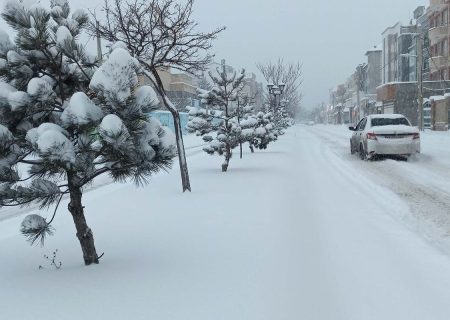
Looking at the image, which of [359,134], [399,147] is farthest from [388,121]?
[399,147]

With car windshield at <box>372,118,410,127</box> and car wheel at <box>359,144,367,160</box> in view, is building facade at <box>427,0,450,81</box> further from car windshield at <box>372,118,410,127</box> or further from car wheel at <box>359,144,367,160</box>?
car wheel at <box>359,144,367,160</box>

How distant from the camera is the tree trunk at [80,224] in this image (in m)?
4.38

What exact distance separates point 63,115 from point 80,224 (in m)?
1.08

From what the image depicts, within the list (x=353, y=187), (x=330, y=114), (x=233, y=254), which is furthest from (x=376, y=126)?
(x=330, y=114)

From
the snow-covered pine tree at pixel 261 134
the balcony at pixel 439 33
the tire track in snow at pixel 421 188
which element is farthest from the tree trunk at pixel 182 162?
the balcony at pixel 439 33

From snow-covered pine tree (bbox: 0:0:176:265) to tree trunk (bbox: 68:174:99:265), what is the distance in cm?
1

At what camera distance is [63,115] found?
12.7ft

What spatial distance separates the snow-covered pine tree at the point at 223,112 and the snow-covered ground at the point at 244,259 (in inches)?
154

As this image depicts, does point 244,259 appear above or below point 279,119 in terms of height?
above

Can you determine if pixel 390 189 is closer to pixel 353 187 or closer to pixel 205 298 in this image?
pixel 353 187

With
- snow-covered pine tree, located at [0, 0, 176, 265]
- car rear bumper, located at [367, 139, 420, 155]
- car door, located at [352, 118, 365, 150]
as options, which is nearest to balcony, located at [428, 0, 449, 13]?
car door, located at [352, 118, 365, 150]

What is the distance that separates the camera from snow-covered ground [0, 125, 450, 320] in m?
3.59

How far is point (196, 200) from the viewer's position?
8336 millimetres

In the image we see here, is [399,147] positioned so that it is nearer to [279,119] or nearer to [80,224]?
[80,224]
